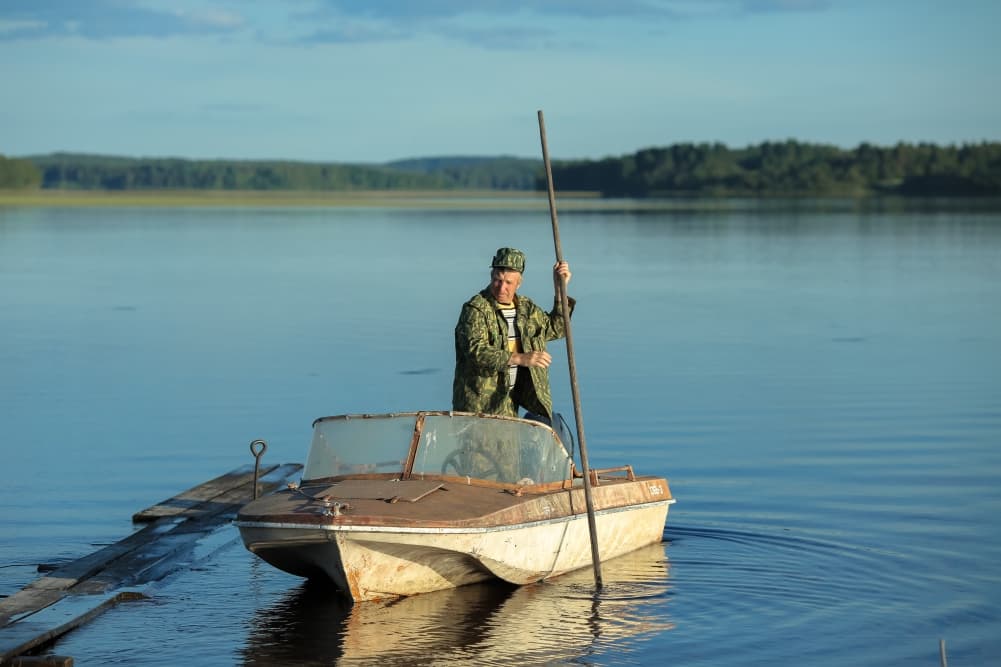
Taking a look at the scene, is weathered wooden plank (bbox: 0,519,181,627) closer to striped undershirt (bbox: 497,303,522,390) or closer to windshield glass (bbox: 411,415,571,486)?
windshield glass (bbox: 411,415,571,486)

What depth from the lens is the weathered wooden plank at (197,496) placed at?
49.4 ft

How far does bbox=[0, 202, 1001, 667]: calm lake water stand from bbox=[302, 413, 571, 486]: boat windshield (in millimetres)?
978

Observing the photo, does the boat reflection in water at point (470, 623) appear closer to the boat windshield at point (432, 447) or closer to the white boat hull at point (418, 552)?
the white boat hull at point (418, 552)

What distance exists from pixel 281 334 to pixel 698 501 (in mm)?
17681

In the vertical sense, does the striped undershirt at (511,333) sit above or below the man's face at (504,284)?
below

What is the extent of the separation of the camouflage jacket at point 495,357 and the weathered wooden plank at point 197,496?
12.1ft

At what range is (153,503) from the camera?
16.5 m

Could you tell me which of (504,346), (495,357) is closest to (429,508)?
(495,357)

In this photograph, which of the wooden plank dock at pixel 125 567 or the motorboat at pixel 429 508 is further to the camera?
the motorboat at pixel 429 508

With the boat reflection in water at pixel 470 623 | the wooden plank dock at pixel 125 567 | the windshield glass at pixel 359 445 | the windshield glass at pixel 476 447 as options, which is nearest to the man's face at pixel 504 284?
the windshield glass at pixel 476 447

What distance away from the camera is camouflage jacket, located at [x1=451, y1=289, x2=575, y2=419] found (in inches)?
496

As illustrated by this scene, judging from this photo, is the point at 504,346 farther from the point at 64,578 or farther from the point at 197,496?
the point at 197,496

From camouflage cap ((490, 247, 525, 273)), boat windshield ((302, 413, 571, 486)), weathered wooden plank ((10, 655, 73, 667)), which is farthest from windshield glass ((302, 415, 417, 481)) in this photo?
weathered wooden plank ((10, 655, 73, 667))

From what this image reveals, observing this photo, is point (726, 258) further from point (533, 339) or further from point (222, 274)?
point (533, 339)
